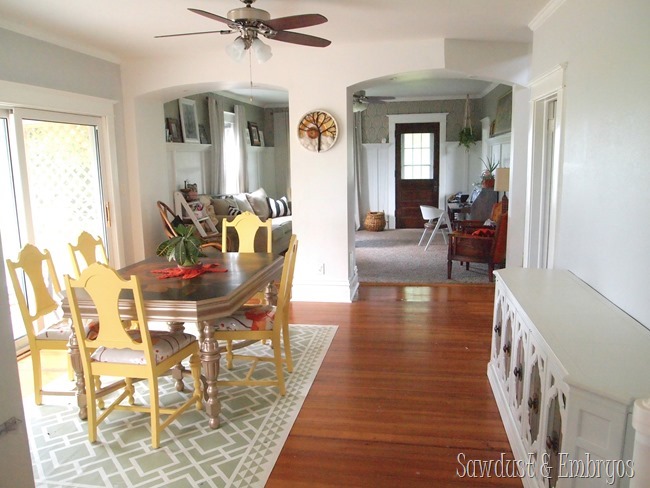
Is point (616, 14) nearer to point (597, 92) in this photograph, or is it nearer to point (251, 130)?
point (597, 92)

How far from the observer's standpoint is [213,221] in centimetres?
666

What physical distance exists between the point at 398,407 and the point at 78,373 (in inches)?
74.0

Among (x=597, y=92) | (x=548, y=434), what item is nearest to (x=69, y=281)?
(x=548, y=434)

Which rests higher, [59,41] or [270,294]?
[59,41]

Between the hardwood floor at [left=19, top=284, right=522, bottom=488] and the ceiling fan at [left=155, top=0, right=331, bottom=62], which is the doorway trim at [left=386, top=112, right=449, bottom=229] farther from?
the ceiling fan at [left=155, top=0, right=331, bottom=62]

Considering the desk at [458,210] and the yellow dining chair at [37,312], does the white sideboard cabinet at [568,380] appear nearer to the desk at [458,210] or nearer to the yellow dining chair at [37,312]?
the yellow dining chair at [37,312]

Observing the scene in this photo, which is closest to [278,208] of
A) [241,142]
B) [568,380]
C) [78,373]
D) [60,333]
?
[241,142]

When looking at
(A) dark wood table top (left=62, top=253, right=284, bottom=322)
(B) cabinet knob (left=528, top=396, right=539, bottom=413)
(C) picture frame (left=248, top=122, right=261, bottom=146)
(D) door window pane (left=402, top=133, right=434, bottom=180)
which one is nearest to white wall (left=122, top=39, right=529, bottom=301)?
(A) dark wood table top (left=62, top=253, right=284, bottom=322)

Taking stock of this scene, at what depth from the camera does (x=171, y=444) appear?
2607 mm

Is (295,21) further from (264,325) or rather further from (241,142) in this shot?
(241,142)

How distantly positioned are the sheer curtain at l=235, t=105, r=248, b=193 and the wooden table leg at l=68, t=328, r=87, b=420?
5818 millimetres

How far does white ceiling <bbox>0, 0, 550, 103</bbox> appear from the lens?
3.49 metres

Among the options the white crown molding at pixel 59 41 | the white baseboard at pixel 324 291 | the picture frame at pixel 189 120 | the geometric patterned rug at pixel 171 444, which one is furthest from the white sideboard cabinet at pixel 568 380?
the picture frame at pixel 189 120

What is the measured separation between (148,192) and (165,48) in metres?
1.58
